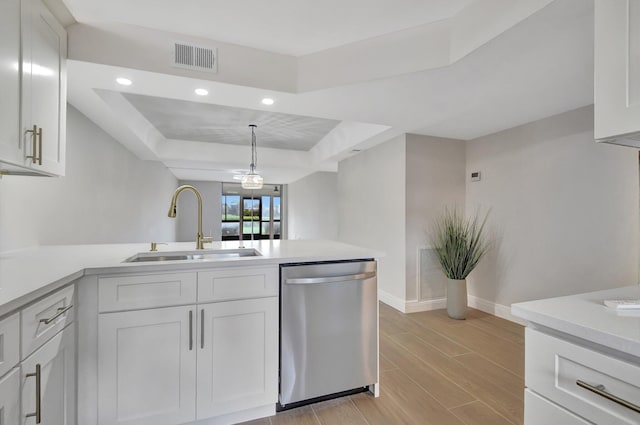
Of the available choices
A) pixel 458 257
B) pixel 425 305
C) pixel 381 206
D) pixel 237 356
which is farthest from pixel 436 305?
pixel 237 356

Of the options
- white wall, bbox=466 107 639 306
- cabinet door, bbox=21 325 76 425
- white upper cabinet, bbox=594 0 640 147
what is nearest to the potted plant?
white wall, bbox=466 107 639 306

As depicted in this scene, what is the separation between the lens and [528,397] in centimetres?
93

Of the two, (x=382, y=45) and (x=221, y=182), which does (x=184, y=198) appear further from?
(x=382, y=45)

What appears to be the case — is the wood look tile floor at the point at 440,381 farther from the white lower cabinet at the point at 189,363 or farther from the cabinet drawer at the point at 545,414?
the cabinet drawer at the point at 545,414

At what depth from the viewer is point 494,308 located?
3.56 m

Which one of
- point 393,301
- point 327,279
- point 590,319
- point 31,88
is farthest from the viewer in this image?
point 393,301

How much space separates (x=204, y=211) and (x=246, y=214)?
1.28 metres

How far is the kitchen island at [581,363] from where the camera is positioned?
0.72 metres

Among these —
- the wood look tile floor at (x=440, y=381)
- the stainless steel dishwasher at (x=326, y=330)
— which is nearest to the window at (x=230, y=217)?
the wood look tile floor at (x=440, y=381)

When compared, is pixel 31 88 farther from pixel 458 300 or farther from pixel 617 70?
pixel 458 300

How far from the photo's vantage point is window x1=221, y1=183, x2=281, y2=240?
9508 millimetres

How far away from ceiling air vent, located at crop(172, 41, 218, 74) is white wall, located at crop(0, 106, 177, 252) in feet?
4.50

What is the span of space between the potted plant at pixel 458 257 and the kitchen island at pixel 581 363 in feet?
8.30

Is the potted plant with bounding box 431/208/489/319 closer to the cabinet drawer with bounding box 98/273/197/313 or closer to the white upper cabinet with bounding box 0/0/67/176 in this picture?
the cabinet drawer with bounding box 98/273/197/313
